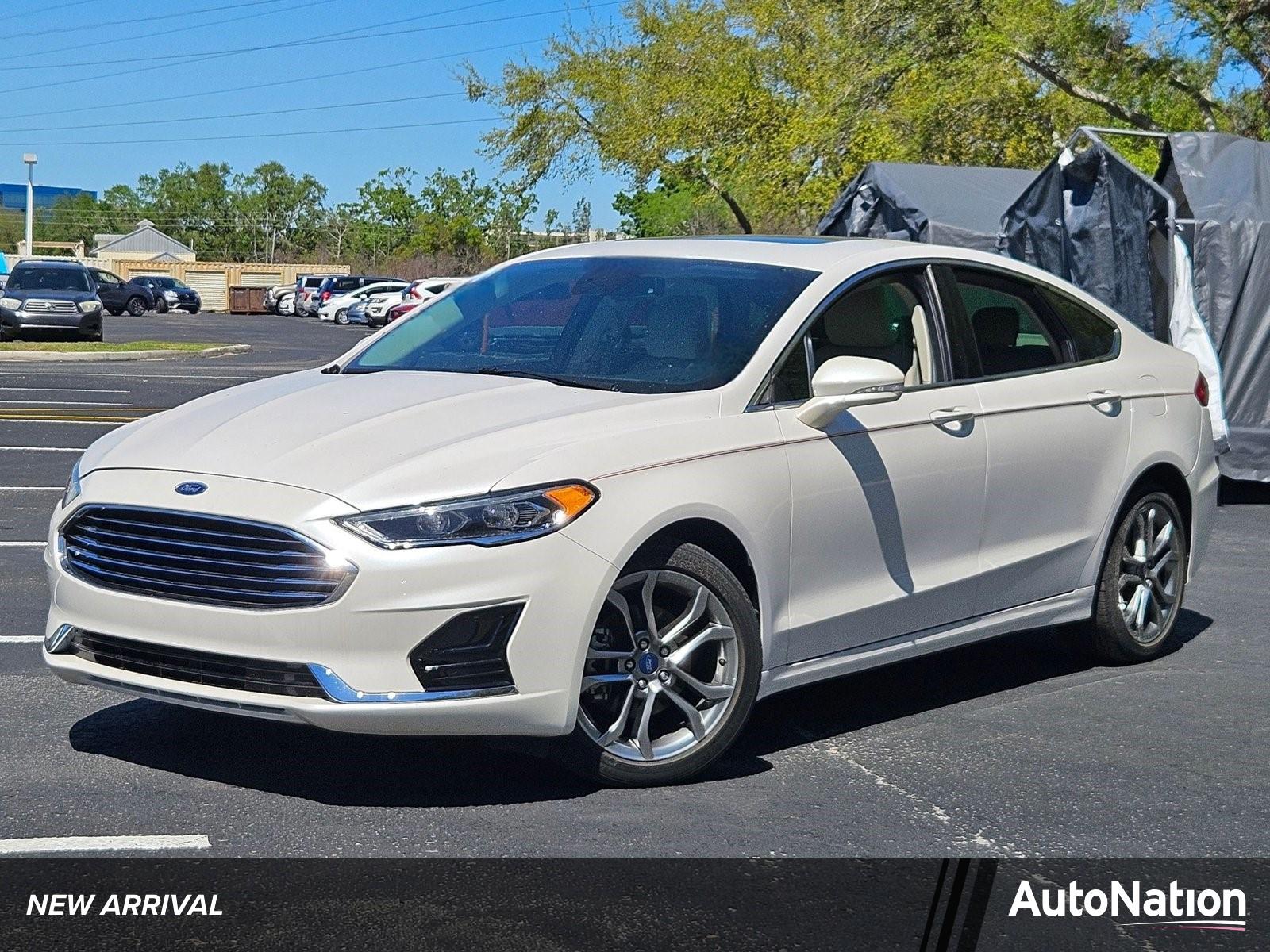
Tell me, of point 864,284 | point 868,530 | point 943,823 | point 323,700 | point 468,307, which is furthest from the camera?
point 468,307

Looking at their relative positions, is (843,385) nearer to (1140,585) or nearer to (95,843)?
(1140,585)

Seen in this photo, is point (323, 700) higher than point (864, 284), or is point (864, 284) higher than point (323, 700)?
point (864, 284)

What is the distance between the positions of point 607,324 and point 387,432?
1.22 m

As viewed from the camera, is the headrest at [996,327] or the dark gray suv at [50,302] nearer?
the headrest at [996,327]

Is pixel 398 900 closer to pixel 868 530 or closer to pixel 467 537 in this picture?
pixel 467 537

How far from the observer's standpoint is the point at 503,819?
4590 mm

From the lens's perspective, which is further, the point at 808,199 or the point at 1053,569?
the point at 808,199

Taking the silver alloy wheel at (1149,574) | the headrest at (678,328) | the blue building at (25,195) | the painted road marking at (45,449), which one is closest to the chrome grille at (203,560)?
the headrest at (678,328)

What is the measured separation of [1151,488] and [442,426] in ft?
11.1

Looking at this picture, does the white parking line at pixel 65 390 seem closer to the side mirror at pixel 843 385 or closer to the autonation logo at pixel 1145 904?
the side mirror at pixel 843 385

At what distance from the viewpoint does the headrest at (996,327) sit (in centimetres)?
620

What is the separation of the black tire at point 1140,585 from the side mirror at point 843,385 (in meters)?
1.81

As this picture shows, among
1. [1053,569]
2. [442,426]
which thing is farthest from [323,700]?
[1053,569]

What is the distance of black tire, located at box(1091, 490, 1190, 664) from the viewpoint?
21.8 ft
